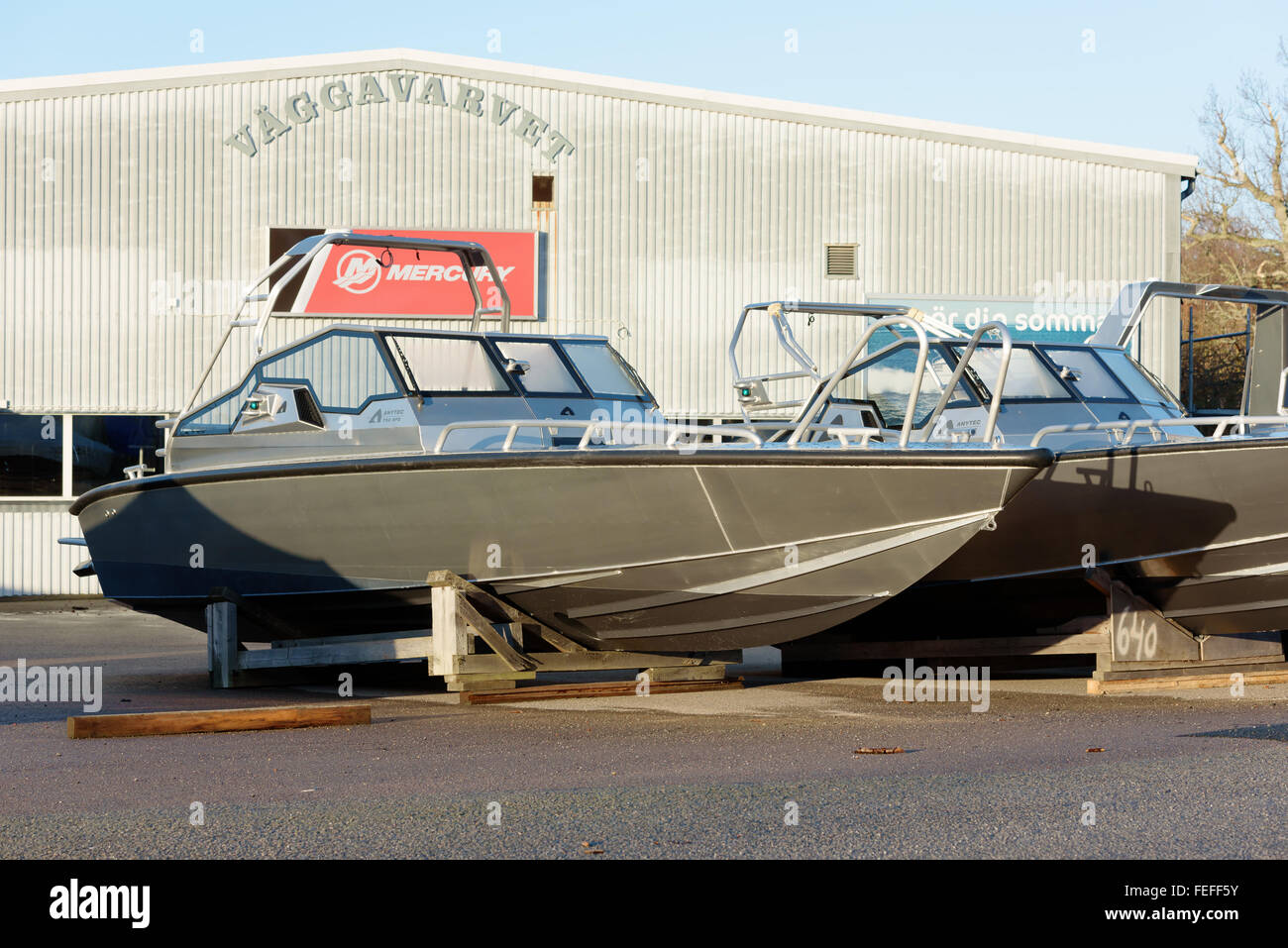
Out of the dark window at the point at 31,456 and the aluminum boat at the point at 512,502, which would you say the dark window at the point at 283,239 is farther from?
the aluminum boat at the point at 512,502

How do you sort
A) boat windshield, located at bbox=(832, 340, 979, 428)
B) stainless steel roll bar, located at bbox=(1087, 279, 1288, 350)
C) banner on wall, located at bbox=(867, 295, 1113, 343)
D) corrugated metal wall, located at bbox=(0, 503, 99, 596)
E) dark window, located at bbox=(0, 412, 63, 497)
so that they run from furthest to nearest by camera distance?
banner on wall, located at bbox=(867, 295, 1113, 343) → dark window, located at bbox=(0, 412, 63, 497) → corrugated metal wall, located at bbox=(0, 503, 99, 596) → boat windshield, located at bbox=(832, 340, 979, 428) → stainless steel roll bar, located at bbox=(1087, 279, 1288, 350)

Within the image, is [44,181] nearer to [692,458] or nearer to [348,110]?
[348,110]

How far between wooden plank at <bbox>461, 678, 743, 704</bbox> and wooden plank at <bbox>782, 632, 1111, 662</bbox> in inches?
41.2

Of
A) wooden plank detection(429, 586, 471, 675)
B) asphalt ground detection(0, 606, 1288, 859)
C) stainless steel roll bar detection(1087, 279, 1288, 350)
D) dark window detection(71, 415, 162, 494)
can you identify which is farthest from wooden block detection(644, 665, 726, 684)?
dark window detection(71, 415, 162, 494)

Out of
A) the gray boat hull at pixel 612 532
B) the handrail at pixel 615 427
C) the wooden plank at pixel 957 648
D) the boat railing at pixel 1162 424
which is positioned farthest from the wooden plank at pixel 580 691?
the boat railing at pixel 1162 424

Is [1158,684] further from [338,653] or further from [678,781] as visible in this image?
[338,653]

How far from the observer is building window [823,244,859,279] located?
17.1m

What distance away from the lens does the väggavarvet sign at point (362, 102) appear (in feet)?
53.7

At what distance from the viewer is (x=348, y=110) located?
53.8 feet

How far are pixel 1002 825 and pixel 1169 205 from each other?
14.9 meters

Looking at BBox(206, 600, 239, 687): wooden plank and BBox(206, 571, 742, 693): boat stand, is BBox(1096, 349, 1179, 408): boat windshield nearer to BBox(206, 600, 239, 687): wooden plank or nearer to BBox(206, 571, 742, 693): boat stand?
BBox(206, 571, 742, 693): boat stand

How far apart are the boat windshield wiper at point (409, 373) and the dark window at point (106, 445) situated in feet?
29.4
